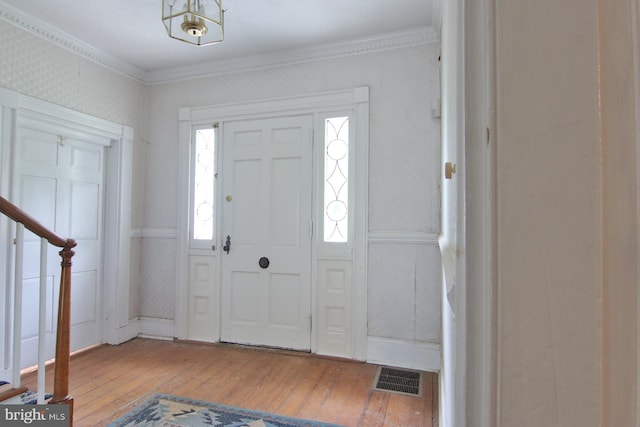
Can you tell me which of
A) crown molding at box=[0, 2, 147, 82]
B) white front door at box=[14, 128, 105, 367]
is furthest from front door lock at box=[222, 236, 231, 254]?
crown molding at box=[0, 2, 147, 82]

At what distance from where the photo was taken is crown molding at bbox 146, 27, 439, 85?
274 cm

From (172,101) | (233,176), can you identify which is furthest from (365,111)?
(172,101)

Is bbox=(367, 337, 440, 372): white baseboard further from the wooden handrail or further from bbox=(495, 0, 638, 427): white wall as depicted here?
bbox=(495, 0, 638, 427): white wall

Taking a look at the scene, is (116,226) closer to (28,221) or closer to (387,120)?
(28,221)

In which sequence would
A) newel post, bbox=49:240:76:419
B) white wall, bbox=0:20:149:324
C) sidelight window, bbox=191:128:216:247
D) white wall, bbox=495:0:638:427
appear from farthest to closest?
sidelight window, bbox=191:128:216:247
white wall, bbox=0:20:149:324
newel post, bbox=49:240:76:419
white wall, bbox=495:0:638:427

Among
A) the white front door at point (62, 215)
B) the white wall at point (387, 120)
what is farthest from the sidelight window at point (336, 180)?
the white front door at point (62, 215)

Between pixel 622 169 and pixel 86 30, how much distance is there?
144 inches

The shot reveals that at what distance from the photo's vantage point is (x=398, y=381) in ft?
8.09

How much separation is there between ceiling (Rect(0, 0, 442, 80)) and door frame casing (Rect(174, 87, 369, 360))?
1.49 ft

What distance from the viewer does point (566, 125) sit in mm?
300

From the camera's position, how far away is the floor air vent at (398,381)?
2.34 m

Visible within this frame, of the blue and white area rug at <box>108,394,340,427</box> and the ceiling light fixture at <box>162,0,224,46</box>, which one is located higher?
the ceiling light fixture at <box>162,0,224,46</box>

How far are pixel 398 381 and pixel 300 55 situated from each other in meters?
2.96

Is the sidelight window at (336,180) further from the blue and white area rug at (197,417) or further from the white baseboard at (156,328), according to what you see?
the white baseboard at (156,328)
